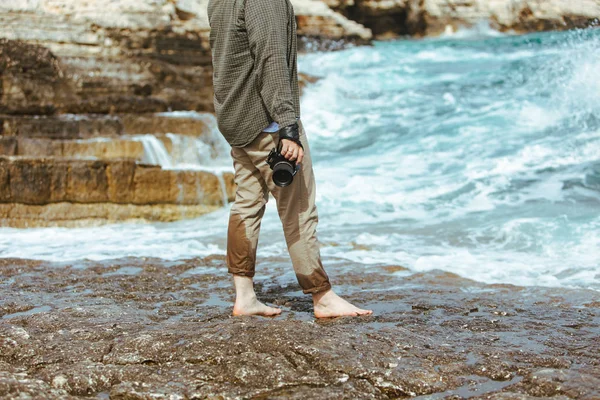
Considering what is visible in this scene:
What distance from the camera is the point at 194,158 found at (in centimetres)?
1104

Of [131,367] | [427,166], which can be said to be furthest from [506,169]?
[131,367]

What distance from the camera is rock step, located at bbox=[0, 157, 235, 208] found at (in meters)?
8.59

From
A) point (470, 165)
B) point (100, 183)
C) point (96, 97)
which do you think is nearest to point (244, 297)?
point (100, 183)

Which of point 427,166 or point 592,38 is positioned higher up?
point 592,38

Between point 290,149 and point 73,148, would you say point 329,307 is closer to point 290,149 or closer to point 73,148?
point 290,149

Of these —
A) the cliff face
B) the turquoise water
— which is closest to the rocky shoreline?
the turquoise water

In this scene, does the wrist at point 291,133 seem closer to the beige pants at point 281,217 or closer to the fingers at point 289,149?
the fingers at point 289,149

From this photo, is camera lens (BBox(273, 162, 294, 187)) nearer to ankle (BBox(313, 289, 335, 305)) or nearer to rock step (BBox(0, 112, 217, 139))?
ankle (BBox(313, 289, 335, 305))

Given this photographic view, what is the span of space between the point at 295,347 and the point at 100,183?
6.34 meters

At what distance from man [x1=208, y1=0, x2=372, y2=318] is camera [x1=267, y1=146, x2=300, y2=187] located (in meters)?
0.04

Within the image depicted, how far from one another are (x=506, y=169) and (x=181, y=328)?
765 cm

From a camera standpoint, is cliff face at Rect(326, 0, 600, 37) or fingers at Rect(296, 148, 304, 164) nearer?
fingers at Rect(296, 148, 304, 164)

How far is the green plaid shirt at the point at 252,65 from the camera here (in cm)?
333

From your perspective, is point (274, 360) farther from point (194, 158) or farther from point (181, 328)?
point (194, 158)
